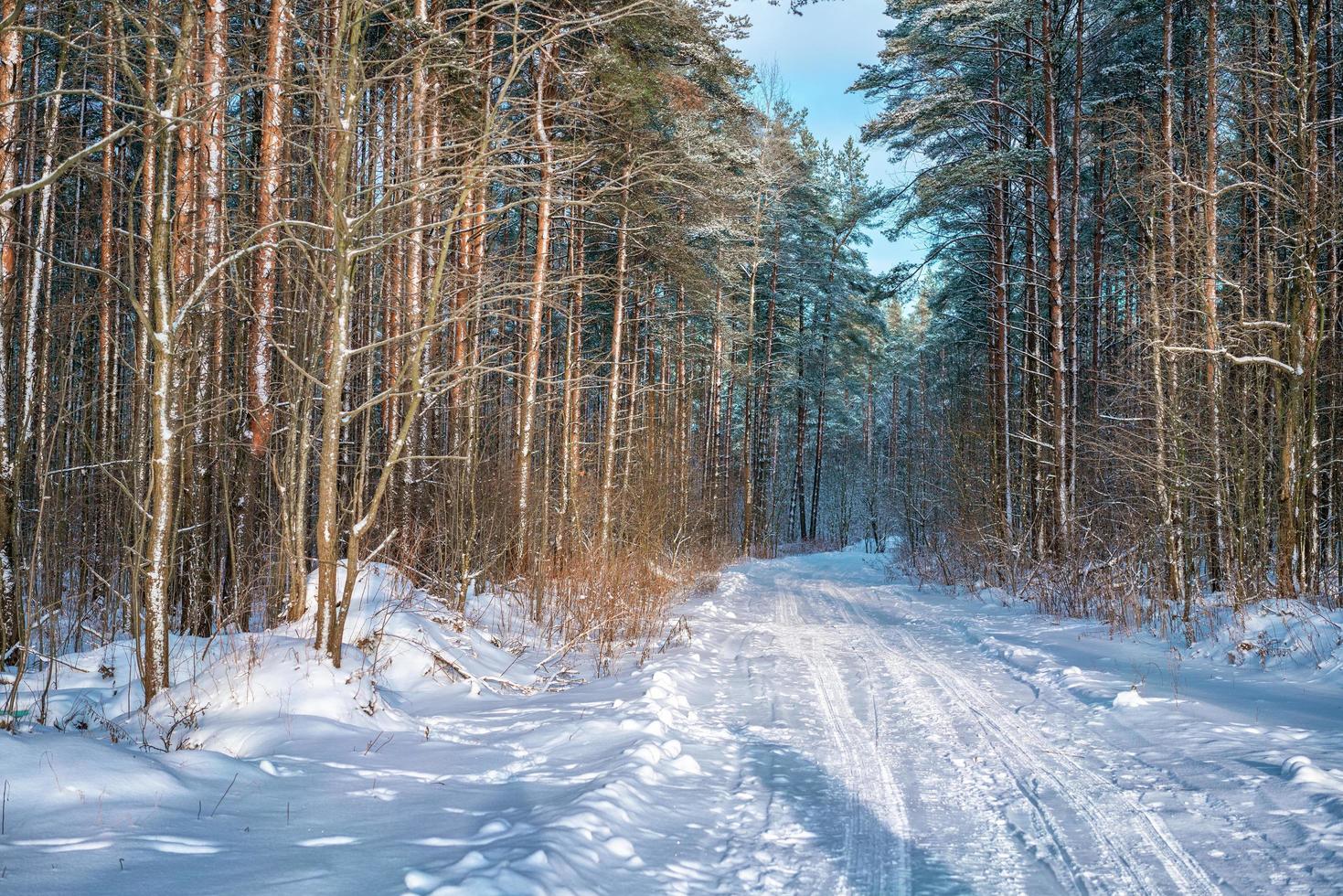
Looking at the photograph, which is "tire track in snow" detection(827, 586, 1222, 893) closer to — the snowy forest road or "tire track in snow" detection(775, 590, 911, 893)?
the snowy forest road

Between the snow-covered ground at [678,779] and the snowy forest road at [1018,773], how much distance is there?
2 centimetres

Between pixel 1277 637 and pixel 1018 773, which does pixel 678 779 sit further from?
pixel 1277 637

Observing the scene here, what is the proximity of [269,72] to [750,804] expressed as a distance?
7.66 m

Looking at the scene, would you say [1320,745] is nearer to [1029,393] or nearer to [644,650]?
[644,650]

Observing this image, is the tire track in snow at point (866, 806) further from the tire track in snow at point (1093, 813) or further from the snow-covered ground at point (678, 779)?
the tire track in snow at point (1093, 813)

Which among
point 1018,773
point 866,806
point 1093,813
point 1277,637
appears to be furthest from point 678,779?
point 1277,637

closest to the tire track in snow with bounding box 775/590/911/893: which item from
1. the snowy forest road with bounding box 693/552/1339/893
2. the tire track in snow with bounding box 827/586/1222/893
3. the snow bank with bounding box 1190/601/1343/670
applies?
the snowy forest road with bounding box 693/552/1339/893

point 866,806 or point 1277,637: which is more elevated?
point 1277,637

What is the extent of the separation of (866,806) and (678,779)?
3.35ft

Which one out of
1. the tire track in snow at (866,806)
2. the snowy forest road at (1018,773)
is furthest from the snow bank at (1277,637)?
the tire track in snow at (866,806)

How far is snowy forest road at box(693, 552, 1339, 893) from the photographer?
3.05m

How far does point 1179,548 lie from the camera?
29.5ft

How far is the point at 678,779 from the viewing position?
412 centimetres

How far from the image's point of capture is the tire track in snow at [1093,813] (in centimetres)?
296
